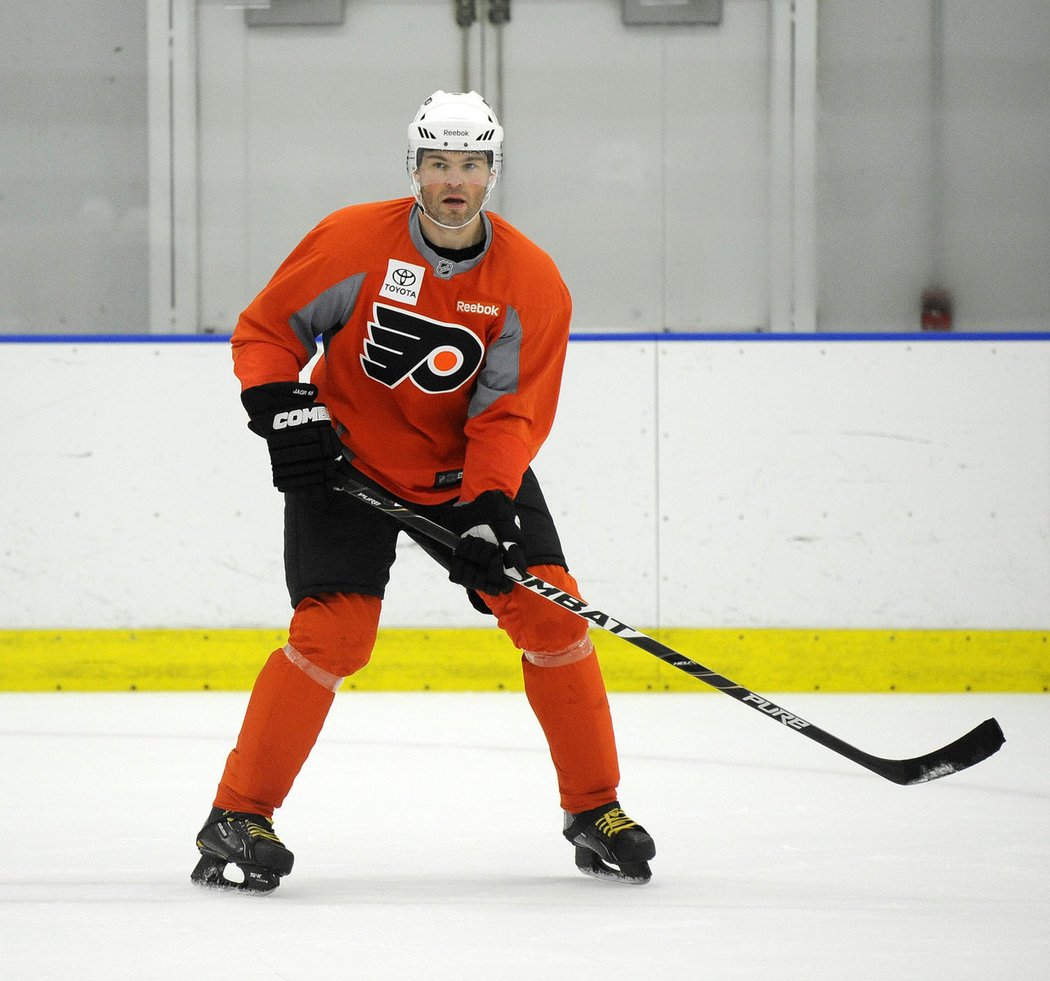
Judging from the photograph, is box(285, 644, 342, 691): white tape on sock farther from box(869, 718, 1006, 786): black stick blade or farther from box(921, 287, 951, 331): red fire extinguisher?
box(921, 287, 951, 331): red fire extinguisher

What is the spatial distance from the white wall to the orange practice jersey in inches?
73.6

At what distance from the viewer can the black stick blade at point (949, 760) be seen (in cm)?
218

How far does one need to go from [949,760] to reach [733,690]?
1.09 ft

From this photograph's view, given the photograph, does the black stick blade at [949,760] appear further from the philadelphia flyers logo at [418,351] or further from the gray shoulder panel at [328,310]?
the gray shoulder panel at [328,310]

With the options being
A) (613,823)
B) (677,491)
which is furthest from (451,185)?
A: (677,491)

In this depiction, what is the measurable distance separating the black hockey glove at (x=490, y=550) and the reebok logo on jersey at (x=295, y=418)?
0.25 metres

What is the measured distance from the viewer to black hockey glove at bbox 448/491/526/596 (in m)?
2.09

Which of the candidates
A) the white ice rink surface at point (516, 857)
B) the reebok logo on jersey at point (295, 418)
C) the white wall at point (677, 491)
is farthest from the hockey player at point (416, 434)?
the white wall at point (677, 491)

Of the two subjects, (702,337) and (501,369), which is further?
(702,337)

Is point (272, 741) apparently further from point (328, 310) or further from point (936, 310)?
point (936, 310)

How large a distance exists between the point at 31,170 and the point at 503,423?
2904mm

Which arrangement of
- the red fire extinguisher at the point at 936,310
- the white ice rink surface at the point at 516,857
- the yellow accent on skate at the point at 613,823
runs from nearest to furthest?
the white ice rink surface at the point at 516,857 → the yellow accent on skate at the point at 613,823 → the red fire extinguisher at the point at 936,310

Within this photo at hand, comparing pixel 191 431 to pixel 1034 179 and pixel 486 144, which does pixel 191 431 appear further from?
pixel 1034 179

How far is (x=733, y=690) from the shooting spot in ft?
7.17
